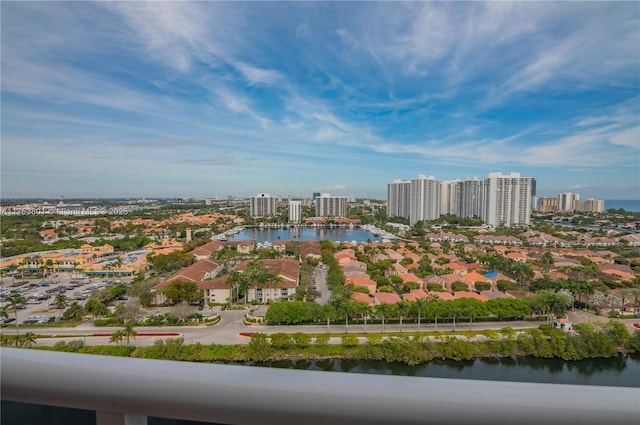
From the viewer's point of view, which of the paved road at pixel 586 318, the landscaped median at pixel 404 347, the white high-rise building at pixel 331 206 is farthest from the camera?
→ the white high-rise building at pixel 331 206

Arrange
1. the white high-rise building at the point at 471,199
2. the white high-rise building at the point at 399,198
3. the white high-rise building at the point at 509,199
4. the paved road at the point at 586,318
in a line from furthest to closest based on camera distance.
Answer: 1. the white high-rise building at the point at 399,198
2. the white high-rise building at the point at 471,199
3. the white high-rise building at the point at 509,199
4. the paved road at the point at 586,318

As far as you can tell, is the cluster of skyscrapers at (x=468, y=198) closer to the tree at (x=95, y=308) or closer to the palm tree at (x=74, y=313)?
the tree at (x=95, y=308)

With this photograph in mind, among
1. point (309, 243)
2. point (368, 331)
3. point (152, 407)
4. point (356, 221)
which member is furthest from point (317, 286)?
point (356, 221)

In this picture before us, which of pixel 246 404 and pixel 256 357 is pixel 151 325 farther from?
pixel 246 404

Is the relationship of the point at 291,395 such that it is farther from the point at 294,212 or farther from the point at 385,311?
the point at 294,212

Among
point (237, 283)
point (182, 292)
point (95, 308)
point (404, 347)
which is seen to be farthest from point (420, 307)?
point (95, 308)

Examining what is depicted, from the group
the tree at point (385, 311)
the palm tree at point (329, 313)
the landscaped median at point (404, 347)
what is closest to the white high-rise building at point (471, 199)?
the landscaped median at point (404, 347)

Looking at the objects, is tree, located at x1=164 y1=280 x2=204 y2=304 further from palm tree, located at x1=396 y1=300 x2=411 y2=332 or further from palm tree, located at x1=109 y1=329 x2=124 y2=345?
palm tree, located at x1=396 y1=300 x2=411 y2=332
